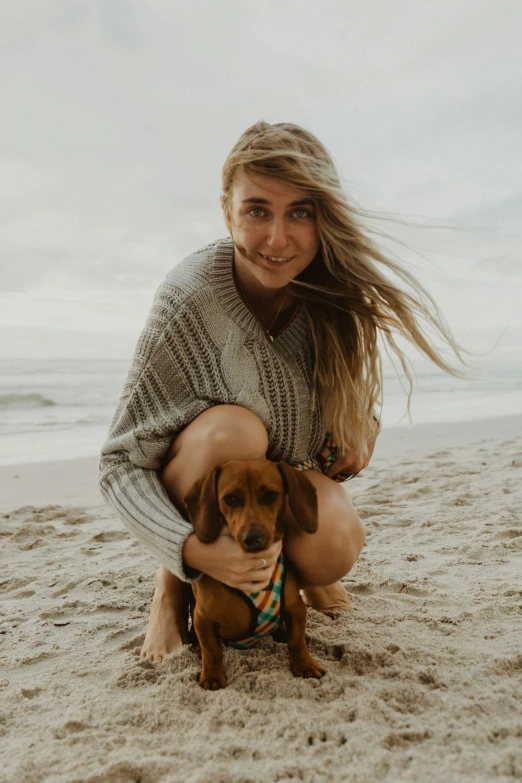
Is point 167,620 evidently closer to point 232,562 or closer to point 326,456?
point 232,562

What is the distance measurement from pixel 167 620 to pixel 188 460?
0.63m

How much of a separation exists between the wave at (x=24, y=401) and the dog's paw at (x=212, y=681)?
1011 cm

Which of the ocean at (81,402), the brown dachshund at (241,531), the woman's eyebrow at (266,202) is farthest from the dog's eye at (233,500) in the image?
the ocean at (81,402)

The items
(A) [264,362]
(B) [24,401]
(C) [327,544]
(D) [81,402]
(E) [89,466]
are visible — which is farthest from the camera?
Result: (D) [81,402]

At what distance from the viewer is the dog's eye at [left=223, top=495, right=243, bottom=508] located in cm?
191

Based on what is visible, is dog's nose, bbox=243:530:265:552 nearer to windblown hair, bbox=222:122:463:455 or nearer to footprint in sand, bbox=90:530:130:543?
windblown hair, bbox=222:122:463:455

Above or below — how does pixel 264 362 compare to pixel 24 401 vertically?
above

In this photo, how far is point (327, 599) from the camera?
2.58m

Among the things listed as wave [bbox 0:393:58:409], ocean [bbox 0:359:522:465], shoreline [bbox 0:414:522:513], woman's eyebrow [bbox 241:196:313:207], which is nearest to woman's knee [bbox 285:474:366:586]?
woman's eyebrow [bbox 241:196:313:207]

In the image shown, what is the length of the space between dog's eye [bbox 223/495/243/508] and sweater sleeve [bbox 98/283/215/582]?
28 centimetres

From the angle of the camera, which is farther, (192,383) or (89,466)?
(89,466)

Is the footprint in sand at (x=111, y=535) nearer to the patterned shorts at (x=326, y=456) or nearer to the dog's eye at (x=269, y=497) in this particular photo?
the patterned shorts at (x=326, y=456)

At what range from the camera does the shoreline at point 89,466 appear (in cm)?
504

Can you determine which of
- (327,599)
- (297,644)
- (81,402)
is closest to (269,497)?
(297,644)
